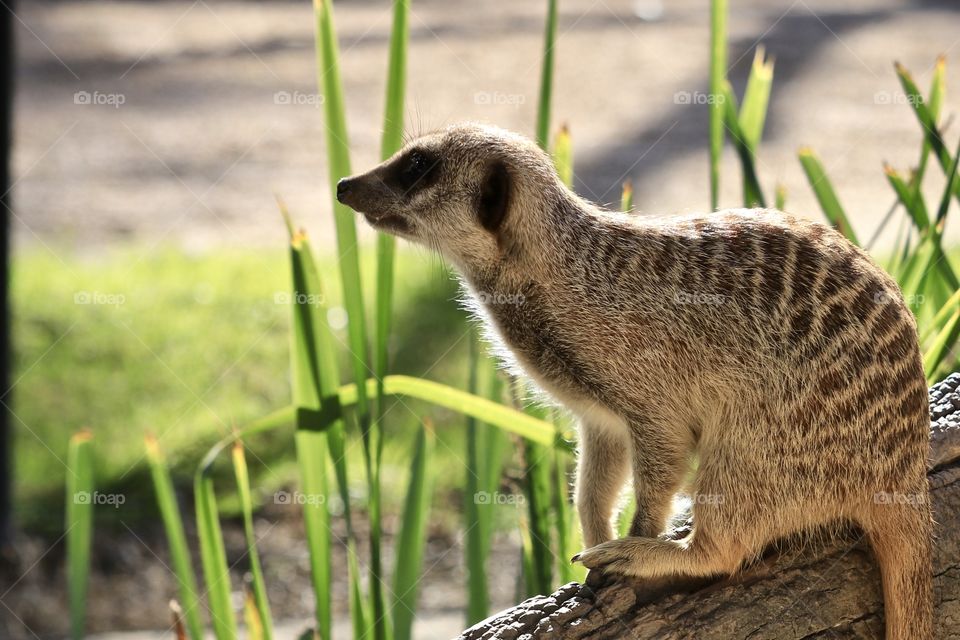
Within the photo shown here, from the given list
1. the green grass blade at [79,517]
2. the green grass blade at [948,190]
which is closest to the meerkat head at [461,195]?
the green grass blade at [79,517]

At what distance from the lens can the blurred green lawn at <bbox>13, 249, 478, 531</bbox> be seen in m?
3.74

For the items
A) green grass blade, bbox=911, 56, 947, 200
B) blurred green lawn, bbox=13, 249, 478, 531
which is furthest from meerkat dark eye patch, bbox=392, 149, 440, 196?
blurred green lawn, bbox=13, 249, 478, 531

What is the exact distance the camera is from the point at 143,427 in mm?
3824

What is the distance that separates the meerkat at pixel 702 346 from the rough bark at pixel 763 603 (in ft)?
0.11

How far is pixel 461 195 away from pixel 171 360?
2.52m

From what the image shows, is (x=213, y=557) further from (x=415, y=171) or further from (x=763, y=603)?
(x=763, y=603)

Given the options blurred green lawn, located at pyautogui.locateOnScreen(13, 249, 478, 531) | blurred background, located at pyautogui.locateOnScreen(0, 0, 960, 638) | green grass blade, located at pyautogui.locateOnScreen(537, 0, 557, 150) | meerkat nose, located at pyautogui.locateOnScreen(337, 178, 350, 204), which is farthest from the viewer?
blurred green lawn, located at pyautogui.locateOnScreen(13, 249, 478, 531)

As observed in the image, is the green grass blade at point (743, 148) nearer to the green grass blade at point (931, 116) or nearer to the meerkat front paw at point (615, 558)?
the green grass blade at point (931, 116)

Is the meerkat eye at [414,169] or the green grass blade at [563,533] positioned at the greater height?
the meerkat eye at [414,169]

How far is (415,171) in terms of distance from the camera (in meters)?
1.88

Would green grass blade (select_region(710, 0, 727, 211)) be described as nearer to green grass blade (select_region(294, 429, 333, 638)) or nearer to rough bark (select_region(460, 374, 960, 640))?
rough bark (select_region(460, 374, 960, 640))

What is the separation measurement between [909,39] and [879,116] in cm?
123

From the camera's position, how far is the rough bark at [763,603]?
1.60 m

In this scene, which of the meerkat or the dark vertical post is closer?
the meerkat
